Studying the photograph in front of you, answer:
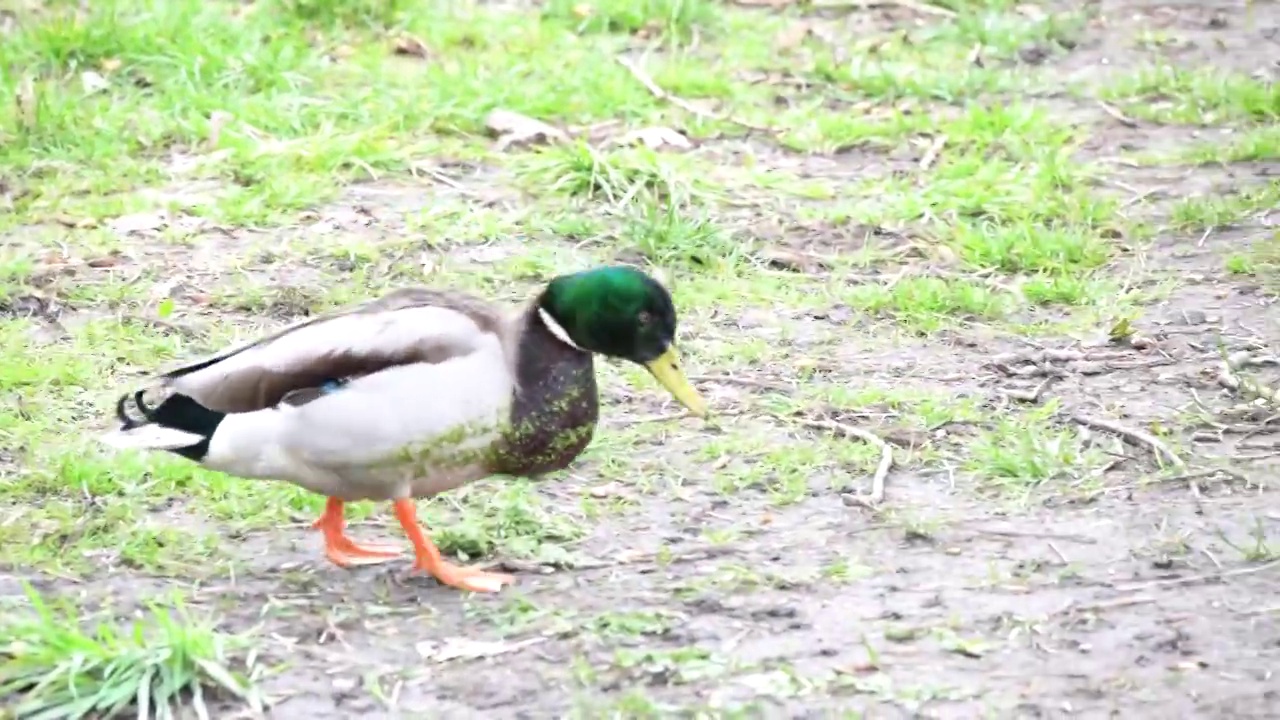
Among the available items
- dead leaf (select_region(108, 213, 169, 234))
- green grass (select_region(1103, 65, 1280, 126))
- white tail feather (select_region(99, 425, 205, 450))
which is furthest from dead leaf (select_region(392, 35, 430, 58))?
white tail feather (select_region(99, 425, 205, 450))

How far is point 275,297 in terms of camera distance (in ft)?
19.1

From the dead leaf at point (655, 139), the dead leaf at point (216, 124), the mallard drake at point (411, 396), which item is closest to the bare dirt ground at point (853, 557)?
the mallard drake at point (411, 396)

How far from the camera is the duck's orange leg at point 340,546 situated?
415cm

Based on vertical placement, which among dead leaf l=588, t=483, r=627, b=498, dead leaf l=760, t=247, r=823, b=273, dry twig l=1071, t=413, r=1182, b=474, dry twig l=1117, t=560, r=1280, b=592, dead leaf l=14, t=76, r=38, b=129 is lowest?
dead leaf l=760, t=247, r=823, b=273

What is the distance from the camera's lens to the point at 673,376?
419 centimetres

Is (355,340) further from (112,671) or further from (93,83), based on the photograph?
(93,83)

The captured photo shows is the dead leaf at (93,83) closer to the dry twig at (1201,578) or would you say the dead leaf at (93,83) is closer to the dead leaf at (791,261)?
the dead leaf at (791,261)

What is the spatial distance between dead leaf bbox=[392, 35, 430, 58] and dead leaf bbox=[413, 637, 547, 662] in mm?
4593

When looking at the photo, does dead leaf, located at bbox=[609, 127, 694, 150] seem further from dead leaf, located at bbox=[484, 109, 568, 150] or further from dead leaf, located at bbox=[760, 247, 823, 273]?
dead leaf, located at bbox=[760, 247, 823, 273]

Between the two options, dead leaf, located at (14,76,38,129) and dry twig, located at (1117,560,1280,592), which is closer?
dry twig, located at (1117,560,1280,592)

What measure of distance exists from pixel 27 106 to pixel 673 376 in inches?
146

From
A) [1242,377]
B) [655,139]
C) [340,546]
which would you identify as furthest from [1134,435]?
[655,139]

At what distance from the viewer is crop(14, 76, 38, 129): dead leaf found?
22.7ft

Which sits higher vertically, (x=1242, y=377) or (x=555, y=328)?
(x=555, y=328)
